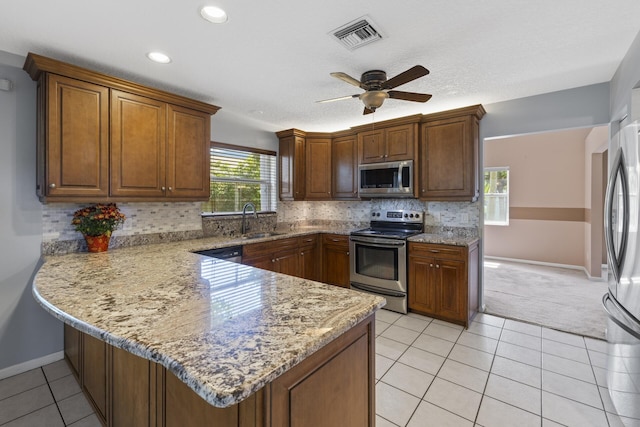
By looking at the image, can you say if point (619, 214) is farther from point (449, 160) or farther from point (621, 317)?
point (449, 160)

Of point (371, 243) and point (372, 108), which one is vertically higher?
point (372, 108)

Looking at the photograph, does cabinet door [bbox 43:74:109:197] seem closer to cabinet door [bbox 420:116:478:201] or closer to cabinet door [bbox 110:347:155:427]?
cabinet door [bbox 110:347:155:427]

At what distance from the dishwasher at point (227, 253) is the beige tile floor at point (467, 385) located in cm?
136

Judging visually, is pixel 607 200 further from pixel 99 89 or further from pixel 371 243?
pixel 99 89

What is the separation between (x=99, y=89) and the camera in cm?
238

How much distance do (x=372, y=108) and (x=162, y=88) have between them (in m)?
2.09

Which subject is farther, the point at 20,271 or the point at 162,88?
the point at 162,88

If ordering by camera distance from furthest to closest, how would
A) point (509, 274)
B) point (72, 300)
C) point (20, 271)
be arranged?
point (509, 274)
point (20, 271)
point (72, 300)

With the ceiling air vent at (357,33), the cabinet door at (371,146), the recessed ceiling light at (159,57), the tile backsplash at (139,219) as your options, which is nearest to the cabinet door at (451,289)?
the cabinet door at (371,146)

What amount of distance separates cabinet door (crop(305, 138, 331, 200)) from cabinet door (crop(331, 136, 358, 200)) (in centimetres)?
8

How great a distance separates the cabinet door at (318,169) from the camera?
448 centimetres

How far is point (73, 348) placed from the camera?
2.22 m

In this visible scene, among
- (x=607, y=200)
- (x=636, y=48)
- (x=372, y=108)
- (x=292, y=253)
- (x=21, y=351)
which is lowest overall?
(x=21, y=351)

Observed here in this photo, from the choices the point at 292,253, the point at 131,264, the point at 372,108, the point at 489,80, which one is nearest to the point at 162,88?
the point at 131,264
